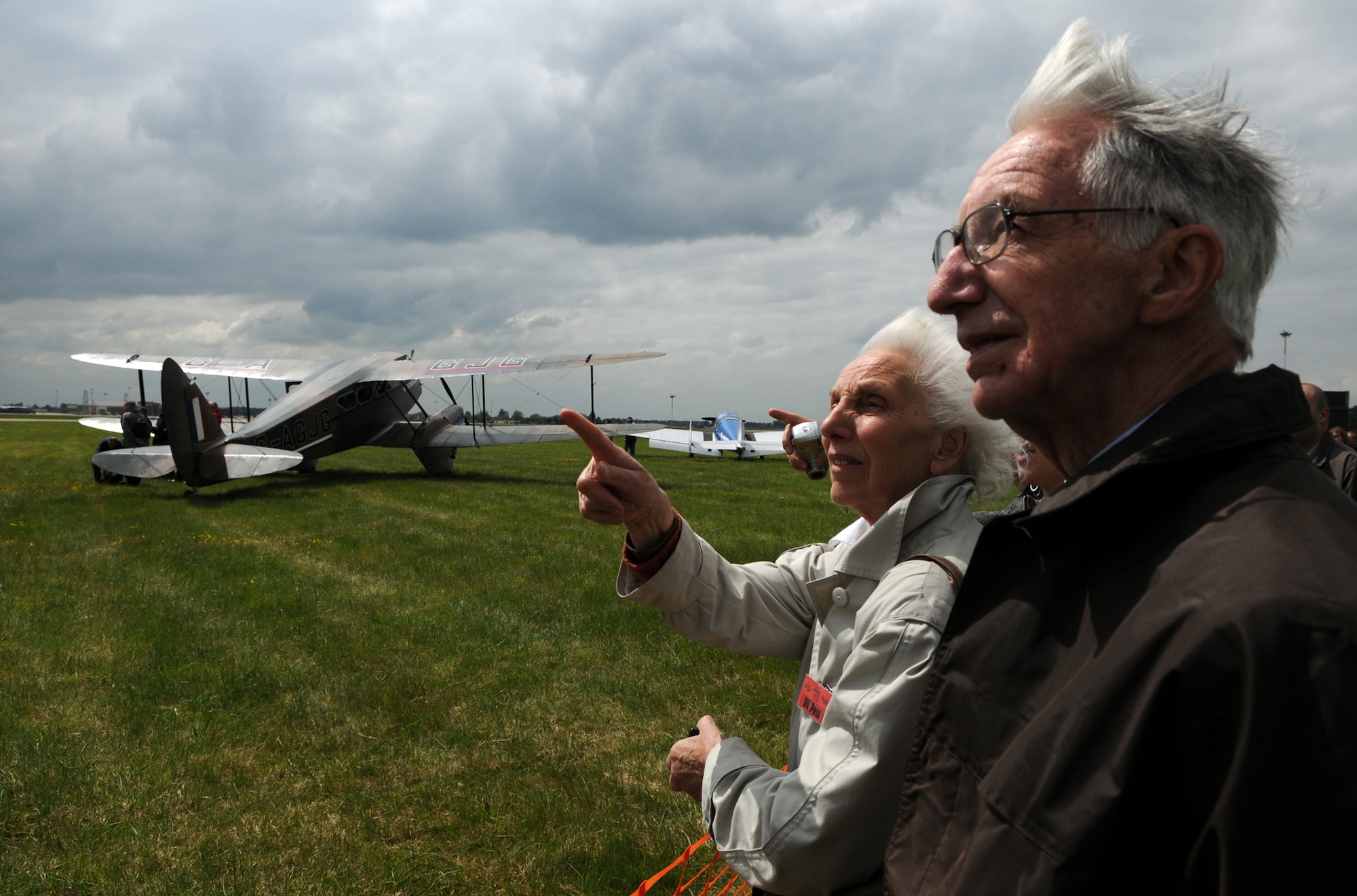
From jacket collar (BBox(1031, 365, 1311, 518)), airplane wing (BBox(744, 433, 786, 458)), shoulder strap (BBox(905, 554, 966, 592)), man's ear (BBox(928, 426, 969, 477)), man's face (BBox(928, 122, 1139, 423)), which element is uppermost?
man's face (BBox(928, 122, 1139, 423))

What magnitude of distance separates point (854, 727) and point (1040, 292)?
30.4 inches

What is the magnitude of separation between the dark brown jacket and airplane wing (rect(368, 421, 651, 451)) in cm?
1900

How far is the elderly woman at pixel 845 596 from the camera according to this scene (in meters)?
1.31

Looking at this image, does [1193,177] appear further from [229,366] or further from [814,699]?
[229,366]

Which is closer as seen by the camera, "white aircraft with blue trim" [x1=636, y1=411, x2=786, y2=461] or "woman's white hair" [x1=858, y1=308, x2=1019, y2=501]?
"woman's white hair" [x1=858, y1=308, x2=1019, y2=501]

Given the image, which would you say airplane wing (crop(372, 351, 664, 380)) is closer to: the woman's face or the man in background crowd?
the man in background crowd

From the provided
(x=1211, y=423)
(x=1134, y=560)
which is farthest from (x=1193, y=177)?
(x=1134, y=560)

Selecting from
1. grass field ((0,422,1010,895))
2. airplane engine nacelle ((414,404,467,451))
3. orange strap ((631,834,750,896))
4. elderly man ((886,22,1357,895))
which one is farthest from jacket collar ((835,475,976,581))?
airplane engine nacelle ((414,404,467,451))

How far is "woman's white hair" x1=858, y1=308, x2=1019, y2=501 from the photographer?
183cm

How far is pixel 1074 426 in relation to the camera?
1096mm

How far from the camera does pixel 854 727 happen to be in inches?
51.6

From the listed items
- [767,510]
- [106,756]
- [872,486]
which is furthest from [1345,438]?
[106,756]

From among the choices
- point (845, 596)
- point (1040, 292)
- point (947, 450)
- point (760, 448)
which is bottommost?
point (760, 448)

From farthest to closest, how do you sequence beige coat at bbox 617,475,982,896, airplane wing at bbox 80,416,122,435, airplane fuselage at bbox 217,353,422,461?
airplane wing at bbox 80,416,122,435 → airplane fuselage at bbox 217,353,422,461 → beige coat at bbox 617,475,982,896
